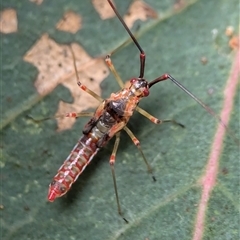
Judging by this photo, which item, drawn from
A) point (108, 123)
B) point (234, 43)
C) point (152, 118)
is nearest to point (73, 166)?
point (108, 123)

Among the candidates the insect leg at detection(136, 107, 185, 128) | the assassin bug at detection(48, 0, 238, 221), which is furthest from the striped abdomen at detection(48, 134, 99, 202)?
the insect leg at detection(136, 107, 185, 128)

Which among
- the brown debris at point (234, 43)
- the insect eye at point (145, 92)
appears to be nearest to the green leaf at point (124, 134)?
the brown debris at point (234, 43)

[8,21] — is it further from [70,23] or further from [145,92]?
[145,92]

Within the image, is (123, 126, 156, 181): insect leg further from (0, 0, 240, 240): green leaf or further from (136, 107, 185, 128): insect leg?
(136, 107, 185, 128): insect leg

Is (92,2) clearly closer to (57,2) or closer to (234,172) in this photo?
(57,2)

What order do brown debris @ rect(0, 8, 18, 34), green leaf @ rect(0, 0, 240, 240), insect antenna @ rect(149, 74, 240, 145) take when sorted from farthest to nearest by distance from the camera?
brown debris @ rect(0, 8, 18, 34) → green leaf @ rect(0, 0, 240, 240) → insect antenna @ rect(149, 74, 240, 145)

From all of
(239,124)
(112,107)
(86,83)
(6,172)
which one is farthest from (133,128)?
(6,172)
